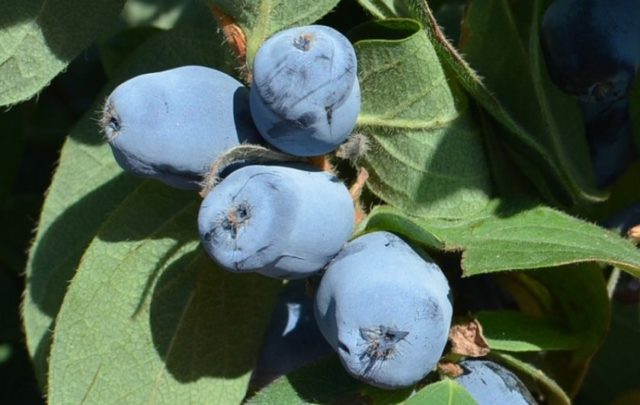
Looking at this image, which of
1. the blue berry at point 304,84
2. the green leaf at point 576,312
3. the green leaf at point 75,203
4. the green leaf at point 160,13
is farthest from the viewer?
the green leaf at point 160,13

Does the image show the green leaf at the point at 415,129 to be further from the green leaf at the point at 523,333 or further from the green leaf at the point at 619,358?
the green leaf at the point at 619,358

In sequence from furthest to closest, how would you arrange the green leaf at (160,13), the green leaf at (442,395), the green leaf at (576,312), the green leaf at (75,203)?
1. the green leaf at (160,13)
2. the green leaf at (75,203)
3. the green leaf at (576,312)
4. the green leaf at (442,395)

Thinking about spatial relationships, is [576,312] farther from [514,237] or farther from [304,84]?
[304,84]

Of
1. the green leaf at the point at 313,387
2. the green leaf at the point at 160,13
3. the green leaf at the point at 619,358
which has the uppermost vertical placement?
the green leaf at the point at 160,13

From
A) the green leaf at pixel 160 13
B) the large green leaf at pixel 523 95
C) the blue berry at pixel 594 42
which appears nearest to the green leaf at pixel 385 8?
the large green leaf at pixel 523 95

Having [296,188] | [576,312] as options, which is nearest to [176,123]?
[296,188]

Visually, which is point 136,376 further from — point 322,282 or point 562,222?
point 562,222

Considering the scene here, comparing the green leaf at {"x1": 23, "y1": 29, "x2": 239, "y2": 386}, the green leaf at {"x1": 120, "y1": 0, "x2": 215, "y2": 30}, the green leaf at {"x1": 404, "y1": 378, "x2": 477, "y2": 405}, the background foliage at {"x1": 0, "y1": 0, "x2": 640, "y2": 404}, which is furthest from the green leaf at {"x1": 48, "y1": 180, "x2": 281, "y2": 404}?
the green leaf at {"x1": 120, "y1": 0, "x2": 215, "y2": 30}
